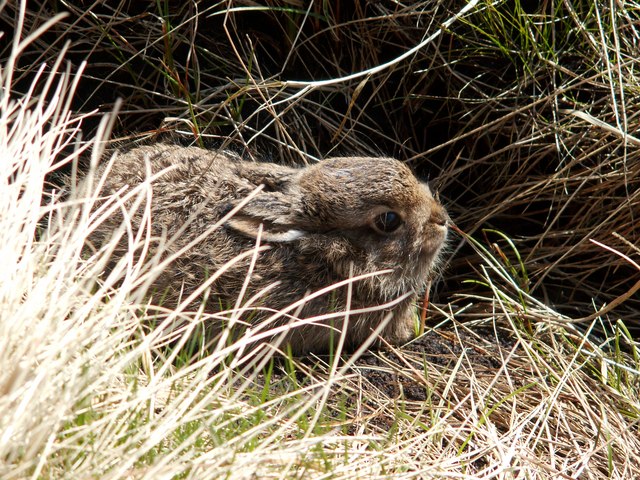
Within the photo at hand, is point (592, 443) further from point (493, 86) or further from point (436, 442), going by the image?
point (493, 86)

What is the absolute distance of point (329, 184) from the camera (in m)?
3.82

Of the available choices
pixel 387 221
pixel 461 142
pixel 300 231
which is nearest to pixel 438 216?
pixel 387 221

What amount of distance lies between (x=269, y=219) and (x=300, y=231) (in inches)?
7.2

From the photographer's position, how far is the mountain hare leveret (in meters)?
3.63

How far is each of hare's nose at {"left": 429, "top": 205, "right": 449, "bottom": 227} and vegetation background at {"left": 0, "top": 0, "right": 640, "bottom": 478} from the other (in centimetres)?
36

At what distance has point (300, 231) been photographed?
12.5 ft

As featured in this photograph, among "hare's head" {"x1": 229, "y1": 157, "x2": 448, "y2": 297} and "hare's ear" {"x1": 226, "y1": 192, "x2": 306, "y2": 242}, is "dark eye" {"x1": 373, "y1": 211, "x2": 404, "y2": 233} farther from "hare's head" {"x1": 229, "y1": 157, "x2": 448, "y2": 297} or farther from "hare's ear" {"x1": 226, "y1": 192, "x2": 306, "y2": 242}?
"hare's ear" {"x1": 226, "y1": 192, "x2": 306, "y2": 242}

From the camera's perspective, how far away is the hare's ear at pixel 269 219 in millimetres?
3689

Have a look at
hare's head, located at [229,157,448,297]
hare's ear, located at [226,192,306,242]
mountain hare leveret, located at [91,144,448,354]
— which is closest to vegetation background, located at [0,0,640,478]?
mountain hare leveret, located at [91,144,448,354]

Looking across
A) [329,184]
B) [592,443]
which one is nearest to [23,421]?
[329,184]

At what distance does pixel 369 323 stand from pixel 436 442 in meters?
1.00

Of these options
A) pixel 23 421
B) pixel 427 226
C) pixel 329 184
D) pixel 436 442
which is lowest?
pixel 436 442

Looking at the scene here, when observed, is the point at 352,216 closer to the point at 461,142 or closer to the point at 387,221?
the point at 387,221

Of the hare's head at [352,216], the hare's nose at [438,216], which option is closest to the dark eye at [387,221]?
the hare's head at [352,216]
